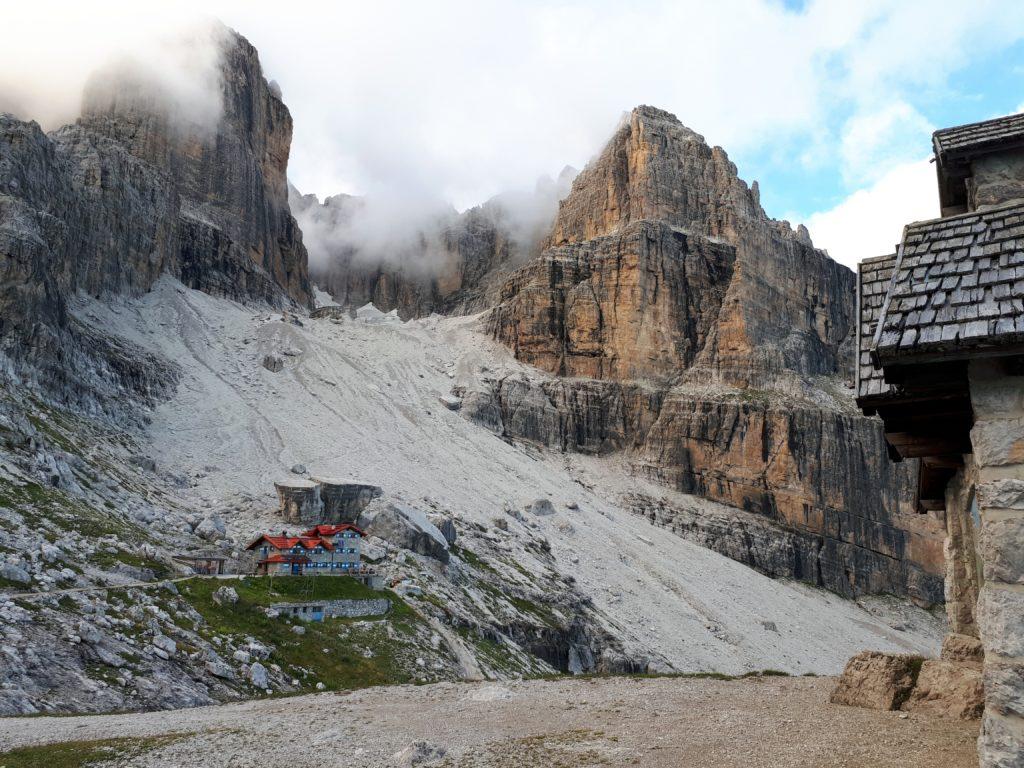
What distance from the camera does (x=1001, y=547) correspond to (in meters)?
6.36

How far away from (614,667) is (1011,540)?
166 ft

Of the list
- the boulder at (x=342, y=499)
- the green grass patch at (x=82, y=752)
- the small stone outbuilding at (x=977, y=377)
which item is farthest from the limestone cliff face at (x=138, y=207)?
the small stone outbuilding at (x=977, y=377)

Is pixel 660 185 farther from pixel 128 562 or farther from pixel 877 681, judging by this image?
pixel 877 681

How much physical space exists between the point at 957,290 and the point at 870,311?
144cm

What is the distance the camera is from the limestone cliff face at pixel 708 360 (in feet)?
368

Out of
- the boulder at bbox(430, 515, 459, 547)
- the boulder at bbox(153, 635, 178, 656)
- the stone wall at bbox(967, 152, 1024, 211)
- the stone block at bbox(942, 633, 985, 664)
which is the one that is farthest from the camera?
the boulder at bbox(430, 515, 459, 547)

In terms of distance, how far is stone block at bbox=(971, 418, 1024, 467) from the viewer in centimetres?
651

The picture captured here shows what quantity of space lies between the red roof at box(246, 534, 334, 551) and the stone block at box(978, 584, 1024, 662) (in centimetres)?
4091

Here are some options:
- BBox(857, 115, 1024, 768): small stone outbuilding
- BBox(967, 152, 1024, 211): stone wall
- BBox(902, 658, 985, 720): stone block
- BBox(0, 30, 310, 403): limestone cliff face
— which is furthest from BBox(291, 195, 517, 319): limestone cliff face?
BBox(857, 115, 1024, 768): small stone outbuilding

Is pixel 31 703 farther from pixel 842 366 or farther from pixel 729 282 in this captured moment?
pixel 842 366

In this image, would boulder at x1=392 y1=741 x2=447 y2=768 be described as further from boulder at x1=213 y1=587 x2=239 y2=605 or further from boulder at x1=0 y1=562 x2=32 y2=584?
boulder at x1=213 y1=587 x2=239 y2=605

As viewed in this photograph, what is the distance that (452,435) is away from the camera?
9794cm

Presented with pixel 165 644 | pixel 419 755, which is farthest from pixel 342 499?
pixel 419 755

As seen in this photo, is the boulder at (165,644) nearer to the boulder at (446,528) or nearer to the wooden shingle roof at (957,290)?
the wooden shingle roof at (957,290)
